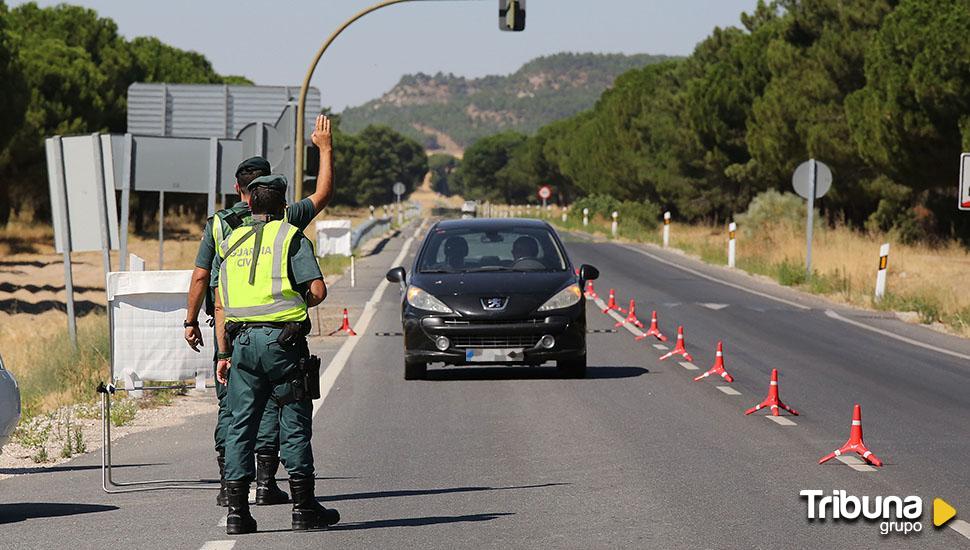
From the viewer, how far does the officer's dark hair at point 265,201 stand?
26.1 ft

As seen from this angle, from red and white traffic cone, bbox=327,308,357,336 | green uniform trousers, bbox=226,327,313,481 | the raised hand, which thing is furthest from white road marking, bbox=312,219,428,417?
green uniform trousers, bbox=226,327,313,481

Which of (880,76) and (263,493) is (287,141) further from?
(880,76)

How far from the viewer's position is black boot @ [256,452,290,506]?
879cm

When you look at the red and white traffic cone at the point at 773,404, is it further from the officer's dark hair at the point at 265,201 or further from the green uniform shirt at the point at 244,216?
the officer's dark hair at the point at 265,201

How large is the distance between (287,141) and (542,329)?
952 cm

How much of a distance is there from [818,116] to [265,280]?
4087cm

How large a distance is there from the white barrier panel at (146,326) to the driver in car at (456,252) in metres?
3.48

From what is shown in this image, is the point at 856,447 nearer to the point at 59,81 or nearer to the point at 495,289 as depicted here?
the point at 495,289

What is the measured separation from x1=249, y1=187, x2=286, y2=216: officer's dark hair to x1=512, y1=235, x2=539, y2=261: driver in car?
898 centimetres

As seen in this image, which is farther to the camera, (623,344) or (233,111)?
(233,111)

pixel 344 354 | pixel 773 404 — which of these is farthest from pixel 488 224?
pixel 773 404

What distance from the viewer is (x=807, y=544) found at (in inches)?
307

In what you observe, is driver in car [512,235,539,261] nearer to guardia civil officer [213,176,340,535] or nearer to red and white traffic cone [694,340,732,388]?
red and white traffic cone [694,340,732,388]

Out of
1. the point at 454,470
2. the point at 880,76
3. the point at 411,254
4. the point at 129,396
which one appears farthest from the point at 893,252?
the point at 454,470
